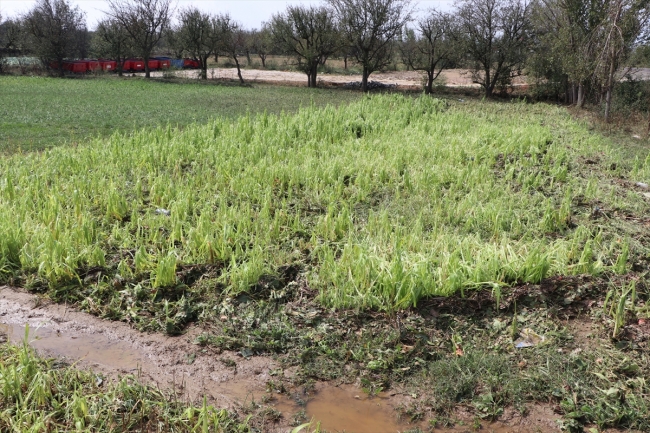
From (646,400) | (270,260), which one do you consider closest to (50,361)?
(270,260)

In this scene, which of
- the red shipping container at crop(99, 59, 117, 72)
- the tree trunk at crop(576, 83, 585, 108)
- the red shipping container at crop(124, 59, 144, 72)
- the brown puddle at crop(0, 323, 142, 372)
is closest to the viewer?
the brown puddle at crop(0, 323, 142, 372)

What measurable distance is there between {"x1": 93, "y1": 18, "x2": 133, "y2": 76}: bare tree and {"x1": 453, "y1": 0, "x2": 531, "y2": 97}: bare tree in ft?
62.6

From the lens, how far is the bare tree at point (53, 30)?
95.5 ft

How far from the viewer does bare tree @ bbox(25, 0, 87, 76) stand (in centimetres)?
2911

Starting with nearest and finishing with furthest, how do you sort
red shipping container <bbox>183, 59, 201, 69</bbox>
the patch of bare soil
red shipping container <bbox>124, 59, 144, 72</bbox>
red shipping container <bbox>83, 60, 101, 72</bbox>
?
1. the patch of bare soil
2. red shipping container <bbox>83, 60, 101, 72</bbox>
3. red shipping container <bbox>124, 59, 144, 72</bbox>
4. red shipping container <bbox>183, 59, 201, 69</bbox>

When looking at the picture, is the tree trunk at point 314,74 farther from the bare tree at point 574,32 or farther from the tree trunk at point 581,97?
the tree trunk at point 581,97

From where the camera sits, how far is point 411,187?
6668mm

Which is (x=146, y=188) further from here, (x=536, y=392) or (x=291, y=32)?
(x=291, y=32)

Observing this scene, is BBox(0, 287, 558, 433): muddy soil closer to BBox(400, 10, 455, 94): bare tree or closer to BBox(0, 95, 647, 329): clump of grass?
BBox(0, 95, 647, 329): clump of grass

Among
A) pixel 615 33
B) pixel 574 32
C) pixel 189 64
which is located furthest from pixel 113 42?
pixel 615 33

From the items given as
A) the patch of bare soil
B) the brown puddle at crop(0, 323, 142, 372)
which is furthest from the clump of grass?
the brown puddle at crop(0, 323, 142, 372)

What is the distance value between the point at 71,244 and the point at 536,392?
3.92m

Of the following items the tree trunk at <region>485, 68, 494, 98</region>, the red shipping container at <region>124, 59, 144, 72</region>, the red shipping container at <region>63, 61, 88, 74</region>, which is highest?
the red shipping container at <region>124, 59, 144, 72</region>

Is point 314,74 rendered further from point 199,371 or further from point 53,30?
point 199,371
